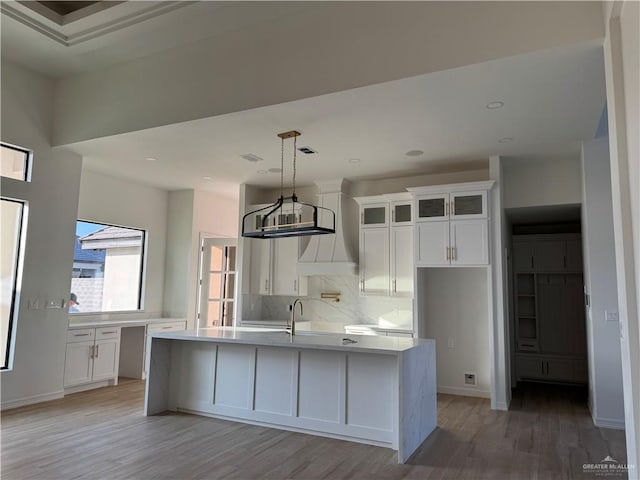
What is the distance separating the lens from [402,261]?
600 centimetres

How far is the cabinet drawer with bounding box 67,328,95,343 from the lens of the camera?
18.5ft

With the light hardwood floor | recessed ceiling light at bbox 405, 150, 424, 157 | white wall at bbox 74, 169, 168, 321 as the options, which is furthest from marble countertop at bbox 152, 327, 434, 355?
white wall at bbox 74, 169, 168, 321

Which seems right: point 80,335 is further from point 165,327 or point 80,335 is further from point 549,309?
point 549,309

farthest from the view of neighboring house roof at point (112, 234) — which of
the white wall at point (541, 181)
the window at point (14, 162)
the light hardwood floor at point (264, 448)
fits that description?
the white wall at point (541, 181)

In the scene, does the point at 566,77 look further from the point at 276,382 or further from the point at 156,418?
the point at 156,418

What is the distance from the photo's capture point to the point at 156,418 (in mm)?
4531

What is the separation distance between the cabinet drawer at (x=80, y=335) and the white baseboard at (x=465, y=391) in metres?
4.65

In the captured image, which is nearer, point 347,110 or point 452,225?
point 347,110

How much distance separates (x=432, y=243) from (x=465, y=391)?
1.98m

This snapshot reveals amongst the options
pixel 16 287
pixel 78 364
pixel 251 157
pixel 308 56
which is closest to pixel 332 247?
pixel 251 157

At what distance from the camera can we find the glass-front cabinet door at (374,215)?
243 inches

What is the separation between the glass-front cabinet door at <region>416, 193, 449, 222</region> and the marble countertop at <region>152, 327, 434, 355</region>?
1867mm

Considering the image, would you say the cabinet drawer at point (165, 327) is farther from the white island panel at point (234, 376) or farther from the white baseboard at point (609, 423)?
the white baseboard at point (609, 423)

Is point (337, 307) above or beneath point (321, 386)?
above
